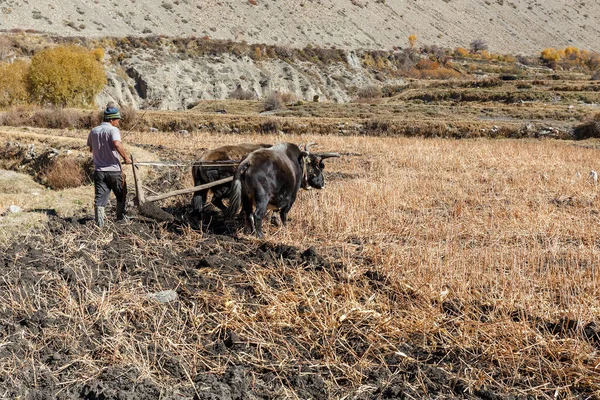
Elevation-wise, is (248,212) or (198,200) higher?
(248,212)

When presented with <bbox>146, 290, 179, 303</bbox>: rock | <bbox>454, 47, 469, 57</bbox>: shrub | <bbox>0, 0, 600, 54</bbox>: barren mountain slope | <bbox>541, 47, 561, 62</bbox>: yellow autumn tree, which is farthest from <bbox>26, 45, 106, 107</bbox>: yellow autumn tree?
<bbox>541, 47, 561, 62</bbox>: yellow autumn tree

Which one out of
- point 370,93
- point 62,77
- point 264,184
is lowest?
point 370,93

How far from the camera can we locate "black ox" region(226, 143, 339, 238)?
25.2 ft

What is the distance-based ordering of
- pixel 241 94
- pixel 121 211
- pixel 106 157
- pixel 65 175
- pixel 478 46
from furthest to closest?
pixel 478 46, pixel 241 94, pixel 65 175, pixel 121 211, pixel 106 157

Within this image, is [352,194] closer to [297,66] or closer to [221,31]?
[297,66]

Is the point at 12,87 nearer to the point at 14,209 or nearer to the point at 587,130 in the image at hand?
the point at 14,209

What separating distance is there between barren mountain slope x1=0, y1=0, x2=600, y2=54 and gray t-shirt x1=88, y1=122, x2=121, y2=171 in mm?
48729

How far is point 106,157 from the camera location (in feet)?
25.6

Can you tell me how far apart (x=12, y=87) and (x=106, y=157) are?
31094mm

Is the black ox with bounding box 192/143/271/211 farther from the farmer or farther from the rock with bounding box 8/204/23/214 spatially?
the rock with bounding box 8/204/23/214

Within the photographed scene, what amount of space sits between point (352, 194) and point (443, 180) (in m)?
3.15

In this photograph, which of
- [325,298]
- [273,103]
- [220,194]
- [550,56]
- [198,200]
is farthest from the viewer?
[550,56]

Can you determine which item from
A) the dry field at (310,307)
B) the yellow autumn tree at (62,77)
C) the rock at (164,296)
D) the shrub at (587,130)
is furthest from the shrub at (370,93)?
the rock at (164,296)

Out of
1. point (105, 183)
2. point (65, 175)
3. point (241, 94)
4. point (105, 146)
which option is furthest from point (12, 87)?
point (105, 146)
